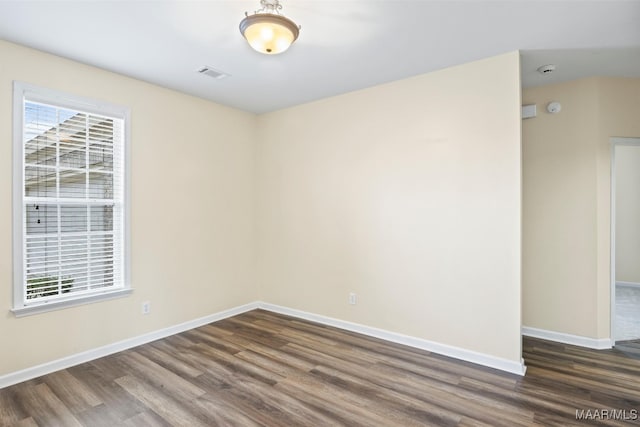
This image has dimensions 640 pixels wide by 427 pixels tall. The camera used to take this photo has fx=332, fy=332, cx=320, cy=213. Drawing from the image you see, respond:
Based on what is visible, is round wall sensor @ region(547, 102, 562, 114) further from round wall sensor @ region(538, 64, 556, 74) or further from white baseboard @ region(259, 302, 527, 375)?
white baseboard @ region(259, 302, 527, 375)

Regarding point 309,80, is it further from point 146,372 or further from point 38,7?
point 146,372

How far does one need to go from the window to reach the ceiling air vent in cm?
92

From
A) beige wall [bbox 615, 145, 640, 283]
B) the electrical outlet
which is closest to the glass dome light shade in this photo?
the electrical outlet

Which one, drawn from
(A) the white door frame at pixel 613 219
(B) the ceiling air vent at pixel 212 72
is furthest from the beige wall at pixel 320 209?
(A) the white door frame at pixel 613 219

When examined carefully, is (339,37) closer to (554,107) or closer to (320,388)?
(554,107)

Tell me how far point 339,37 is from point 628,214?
20.8 feet

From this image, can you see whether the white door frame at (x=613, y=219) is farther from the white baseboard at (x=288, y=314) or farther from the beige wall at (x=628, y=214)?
the beige wall at (x=628, y=214)

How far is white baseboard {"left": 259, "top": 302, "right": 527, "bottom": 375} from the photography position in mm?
2898

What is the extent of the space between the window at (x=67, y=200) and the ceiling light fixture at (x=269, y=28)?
1.97 metres

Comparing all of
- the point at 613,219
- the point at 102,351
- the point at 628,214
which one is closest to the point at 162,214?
the point at 102,351

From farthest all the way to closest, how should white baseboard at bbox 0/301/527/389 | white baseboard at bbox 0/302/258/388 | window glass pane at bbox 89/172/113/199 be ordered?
window glass pane at bbox 89/172/113/199 → white baseboard at bbox 0/301/527/389 → white baseboard at bbox 0/302/258/388

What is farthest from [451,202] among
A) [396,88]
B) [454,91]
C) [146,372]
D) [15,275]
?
[15,275]

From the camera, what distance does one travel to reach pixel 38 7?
88.0 inches

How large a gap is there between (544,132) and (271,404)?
3.84 metres
